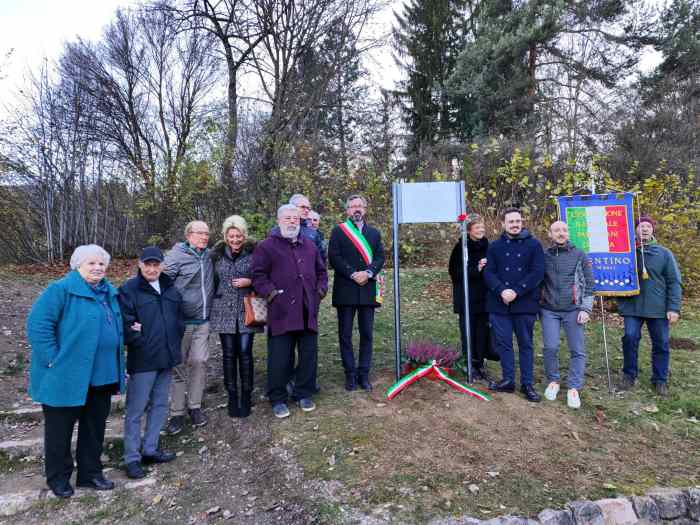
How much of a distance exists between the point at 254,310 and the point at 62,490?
1.83 meters

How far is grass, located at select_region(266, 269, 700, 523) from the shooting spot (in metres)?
3.04

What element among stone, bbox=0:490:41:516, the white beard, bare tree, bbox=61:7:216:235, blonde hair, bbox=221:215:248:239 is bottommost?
stone, bbox=0:490:41:516

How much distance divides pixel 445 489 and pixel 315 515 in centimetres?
88

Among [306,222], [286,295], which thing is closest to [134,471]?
[286,295]

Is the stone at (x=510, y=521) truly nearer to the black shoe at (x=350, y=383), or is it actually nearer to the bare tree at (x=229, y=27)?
the black shoe at (x=350, y=383)

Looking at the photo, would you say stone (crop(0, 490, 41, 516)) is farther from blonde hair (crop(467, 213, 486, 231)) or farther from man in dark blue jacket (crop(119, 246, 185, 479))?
blonde hair (crop(467, 213, 486, 231))

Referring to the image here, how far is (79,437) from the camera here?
10.5ft

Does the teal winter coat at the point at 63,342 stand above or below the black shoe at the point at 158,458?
above

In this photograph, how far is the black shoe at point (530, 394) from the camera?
4.39m

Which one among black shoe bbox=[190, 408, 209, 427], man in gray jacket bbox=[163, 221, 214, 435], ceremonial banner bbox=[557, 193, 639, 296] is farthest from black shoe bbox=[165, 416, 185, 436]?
ceremonial banner bbox=[557, 193, 639, 296]

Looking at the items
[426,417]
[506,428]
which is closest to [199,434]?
[426,417]

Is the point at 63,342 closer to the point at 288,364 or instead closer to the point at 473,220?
the point at 288,364

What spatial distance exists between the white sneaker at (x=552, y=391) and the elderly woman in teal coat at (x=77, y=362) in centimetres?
377

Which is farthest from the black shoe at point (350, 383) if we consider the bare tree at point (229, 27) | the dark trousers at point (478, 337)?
the bare tree at point (229, 27)
